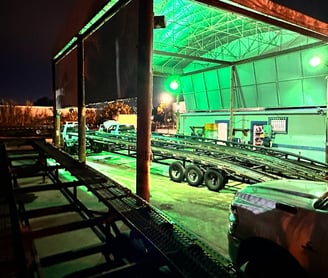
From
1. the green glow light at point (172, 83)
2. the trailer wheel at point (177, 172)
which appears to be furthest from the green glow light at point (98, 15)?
the green glow light at point (172, 83)

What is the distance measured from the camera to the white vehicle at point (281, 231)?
2.41 metres

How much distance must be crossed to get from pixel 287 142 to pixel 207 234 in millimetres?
10637

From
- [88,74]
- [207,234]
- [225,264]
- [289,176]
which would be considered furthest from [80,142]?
[225,264]

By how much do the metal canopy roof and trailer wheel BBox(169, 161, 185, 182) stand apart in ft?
16.9

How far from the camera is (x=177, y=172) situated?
31.3ft

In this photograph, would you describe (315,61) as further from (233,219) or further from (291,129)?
(233,219)

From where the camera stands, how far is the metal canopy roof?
10.7 meters

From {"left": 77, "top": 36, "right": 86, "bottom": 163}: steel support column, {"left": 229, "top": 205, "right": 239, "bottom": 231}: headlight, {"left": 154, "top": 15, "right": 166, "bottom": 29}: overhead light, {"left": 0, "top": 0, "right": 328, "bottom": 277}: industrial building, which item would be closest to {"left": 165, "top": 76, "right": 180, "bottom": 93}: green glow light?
{"left": 0, "top": 0, "right": 328, "bottom": 277}: industrial building

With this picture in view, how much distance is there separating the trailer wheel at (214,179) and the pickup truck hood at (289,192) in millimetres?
4283

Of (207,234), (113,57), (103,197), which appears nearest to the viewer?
(103,197)

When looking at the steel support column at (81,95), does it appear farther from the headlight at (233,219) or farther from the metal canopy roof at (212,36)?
the headlight at (233,219)

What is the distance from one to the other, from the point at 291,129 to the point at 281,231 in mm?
12681

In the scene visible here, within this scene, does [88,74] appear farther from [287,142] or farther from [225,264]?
[287,142]

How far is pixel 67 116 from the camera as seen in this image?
33188 millimetres
